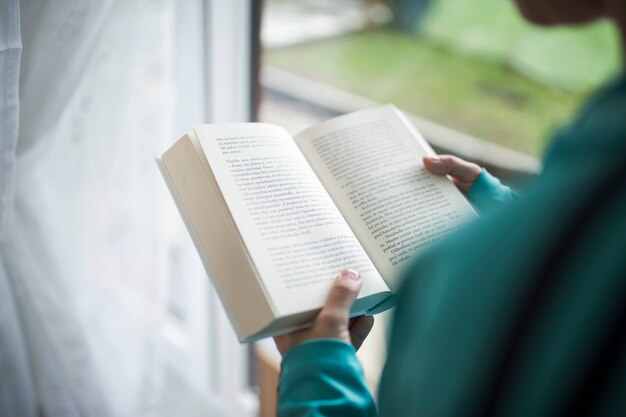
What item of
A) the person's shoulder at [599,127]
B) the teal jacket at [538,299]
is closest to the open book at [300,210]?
the teal jacket at [538,299]

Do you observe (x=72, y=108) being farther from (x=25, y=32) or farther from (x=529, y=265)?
(x=529, y=265)

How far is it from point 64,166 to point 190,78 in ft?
1.03

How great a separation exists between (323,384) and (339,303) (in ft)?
0.26

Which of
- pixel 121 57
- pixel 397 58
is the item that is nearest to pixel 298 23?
pixel 397 58

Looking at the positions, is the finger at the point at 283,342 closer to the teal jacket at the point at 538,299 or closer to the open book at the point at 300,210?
the open book at the point at 300,210

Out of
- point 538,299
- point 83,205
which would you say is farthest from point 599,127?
point 83,205

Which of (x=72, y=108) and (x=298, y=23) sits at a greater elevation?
(x=298, y=23)

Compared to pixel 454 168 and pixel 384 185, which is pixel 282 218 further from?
pixel 454 168

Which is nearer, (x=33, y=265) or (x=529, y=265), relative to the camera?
(x=529, y=265)

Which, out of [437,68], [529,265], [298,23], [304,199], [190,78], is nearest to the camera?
[529,265]

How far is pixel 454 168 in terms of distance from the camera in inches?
27.7

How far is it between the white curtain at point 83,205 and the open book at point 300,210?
0.25m

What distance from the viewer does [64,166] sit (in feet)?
2.91

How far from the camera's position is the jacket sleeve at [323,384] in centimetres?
47
